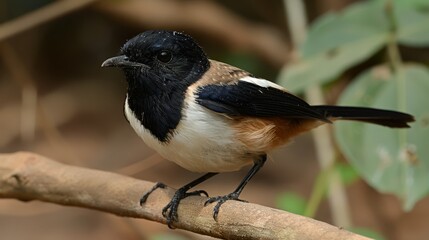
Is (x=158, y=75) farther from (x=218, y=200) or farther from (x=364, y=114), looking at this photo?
(x=364, y=114)

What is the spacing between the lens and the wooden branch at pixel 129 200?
6.10 ft

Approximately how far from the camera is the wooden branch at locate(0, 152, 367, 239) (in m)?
1.86

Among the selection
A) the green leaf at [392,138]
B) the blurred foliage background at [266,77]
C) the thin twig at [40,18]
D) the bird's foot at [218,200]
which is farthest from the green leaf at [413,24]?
the thin twig at [40,18]

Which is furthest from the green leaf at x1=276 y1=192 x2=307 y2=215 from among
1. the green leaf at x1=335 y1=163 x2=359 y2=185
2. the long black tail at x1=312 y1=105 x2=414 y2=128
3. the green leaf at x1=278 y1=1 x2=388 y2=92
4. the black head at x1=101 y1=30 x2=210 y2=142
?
the black head at x1=101 y1=30 x2=210 y2=142

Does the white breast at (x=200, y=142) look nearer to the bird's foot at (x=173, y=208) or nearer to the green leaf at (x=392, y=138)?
the bird's foot at (x=173, y=208)

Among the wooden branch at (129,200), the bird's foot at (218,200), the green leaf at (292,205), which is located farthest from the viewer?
the green leaf at (292,205)

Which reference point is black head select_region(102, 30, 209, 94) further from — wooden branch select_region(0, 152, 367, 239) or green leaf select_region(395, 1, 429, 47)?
green leaf select_region(395, 1, 429, 47)

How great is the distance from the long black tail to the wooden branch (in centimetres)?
59

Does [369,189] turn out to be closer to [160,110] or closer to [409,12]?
[409,12]

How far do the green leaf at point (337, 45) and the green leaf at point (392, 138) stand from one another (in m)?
0.10

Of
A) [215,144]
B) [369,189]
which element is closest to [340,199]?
[369,189]

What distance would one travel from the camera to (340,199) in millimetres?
3600

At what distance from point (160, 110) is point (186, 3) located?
124 inches

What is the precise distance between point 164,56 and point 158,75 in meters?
0.07
